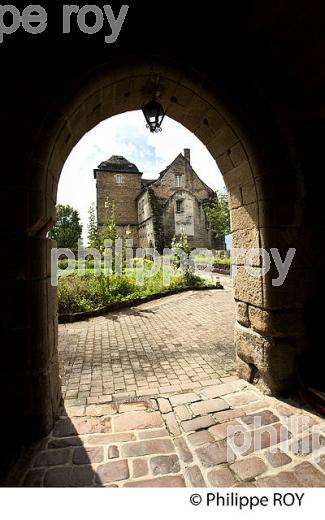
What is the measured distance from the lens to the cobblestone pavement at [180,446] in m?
1.75

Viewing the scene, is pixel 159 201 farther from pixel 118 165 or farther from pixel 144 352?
pixel 144 352

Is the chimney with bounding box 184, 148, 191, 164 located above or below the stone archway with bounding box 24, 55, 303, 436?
above

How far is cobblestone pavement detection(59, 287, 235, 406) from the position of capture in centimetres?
333

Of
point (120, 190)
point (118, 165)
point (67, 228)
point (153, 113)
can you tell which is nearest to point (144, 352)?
point (153, 113)

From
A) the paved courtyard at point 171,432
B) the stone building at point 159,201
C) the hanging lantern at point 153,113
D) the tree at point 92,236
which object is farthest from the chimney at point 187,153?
the paved courtyard at point 171,432

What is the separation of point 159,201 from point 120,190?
6.37 metres

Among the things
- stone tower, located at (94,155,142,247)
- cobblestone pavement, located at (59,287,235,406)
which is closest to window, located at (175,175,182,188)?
stone tower, located at (94,155,142,247)

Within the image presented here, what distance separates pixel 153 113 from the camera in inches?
114

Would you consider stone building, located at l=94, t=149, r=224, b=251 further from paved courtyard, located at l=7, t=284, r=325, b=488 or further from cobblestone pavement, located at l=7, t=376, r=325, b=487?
cobblestone pavement, located at l=7, t=376, r=325, b=487

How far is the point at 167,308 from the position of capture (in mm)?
8375

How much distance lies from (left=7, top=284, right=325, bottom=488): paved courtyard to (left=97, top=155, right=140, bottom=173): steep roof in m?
30.1

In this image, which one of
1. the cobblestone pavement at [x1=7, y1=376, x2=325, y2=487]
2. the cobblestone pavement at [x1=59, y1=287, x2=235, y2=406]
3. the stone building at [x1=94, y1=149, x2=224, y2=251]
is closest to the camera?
the cobblestone pavement at [x1=7, y1=376, x2=325, y2=487]
